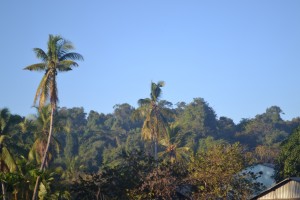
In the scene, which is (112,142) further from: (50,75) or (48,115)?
(50,75)

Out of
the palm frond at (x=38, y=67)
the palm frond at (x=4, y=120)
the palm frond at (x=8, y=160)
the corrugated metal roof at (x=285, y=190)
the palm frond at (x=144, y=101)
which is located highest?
the palm frond at (x=144, y=101)

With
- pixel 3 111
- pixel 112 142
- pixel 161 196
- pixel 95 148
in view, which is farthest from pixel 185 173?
pixel 112 142

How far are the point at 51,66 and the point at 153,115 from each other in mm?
20551

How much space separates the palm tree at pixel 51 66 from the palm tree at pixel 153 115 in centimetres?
1877

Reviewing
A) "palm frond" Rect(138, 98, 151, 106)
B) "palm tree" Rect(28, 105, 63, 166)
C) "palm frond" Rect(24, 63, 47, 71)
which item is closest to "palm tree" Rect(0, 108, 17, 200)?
"palm frond" Rect(24, 63, 47, 71)

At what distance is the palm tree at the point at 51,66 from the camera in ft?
106

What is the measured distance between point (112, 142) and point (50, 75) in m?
63.0

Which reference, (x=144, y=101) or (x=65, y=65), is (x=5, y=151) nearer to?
(x=65, y=65)

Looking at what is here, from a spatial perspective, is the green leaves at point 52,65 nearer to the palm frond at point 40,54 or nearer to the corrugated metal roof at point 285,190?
the palm frond at point 40,54

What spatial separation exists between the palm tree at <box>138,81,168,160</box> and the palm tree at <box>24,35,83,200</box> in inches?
739

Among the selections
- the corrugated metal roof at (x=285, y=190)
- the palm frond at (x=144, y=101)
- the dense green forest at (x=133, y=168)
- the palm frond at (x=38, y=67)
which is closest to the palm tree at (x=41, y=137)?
the dense green forest at (x=133, y=168)

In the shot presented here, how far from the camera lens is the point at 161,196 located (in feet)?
99.6

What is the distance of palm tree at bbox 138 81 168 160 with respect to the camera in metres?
51.5

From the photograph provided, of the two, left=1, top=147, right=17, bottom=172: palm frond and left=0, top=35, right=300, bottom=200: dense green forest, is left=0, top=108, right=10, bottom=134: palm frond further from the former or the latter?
left=1, top=147, right=17, bottom=172: palm frond
